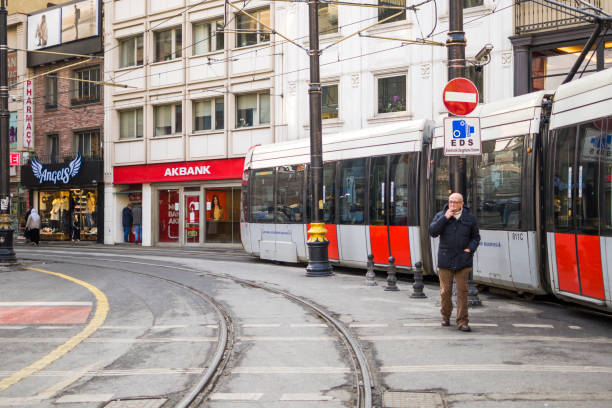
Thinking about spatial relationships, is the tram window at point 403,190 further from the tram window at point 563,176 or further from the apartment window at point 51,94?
the apartment window at point 51,94

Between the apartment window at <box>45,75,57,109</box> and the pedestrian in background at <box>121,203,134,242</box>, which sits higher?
the apartment window at <box>45,75,57,109</box>

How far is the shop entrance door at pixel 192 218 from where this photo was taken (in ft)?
103

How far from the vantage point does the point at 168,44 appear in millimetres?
32531

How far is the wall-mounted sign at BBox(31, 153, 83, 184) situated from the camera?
34750 mm

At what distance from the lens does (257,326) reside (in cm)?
955

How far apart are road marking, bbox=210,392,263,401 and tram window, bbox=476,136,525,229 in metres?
6.26

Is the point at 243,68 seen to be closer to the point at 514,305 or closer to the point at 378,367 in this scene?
the point at 514,305

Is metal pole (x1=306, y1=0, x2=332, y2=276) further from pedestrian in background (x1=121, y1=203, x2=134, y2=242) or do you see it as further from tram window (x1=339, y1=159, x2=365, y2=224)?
pedestrian in background (x1=121, y1=203, x2=134, y2=242)

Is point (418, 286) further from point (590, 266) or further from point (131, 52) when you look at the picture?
point (131, 52)

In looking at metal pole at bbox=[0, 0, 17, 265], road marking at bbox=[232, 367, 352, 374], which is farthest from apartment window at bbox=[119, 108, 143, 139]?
road marking at bbox=[232, 367, 352, 374]

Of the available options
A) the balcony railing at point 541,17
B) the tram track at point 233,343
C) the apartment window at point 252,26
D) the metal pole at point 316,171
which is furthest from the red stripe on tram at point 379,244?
the apartment window at point 252,26

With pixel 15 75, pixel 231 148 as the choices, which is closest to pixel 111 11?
pixel 15 75

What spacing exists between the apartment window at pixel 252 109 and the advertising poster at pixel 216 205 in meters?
2.92

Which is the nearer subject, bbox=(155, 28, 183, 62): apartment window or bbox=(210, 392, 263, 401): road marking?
bbox=(210, 392, 263, 401): road marking
